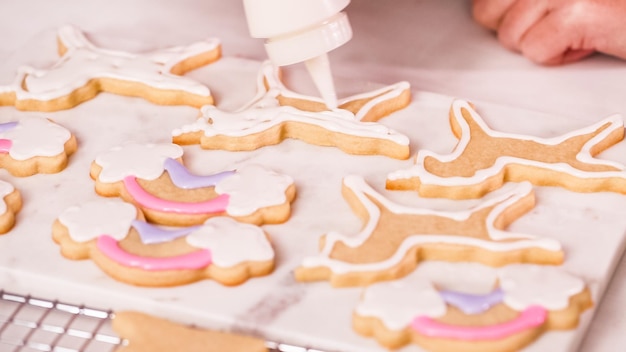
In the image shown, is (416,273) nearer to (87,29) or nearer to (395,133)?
(395,133)

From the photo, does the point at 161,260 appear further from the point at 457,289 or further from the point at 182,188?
the point at 457,289

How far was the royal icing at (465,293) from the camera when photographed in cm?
63

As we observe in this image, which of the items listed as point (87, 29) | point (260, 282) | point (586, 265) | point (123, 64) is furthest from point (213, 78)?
point (586, 265)

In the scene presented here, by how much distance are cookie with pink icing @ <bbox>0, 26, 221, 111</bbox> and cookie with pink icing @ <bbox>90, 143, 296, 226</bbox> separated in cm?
11

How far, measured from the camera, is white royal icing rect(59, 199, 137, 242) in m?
0.73

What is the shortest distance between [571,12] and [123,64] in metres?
0.50

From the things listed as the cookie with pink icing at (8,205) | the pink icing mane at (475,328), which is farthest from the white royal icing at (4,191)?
the pink icing mane at (475,328)

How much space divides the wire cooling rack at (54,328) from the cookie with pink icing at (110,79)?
0.27 meters

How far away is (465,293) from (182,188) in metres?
0.26

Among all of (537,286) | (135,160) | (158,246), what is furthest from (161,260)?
(537,286)

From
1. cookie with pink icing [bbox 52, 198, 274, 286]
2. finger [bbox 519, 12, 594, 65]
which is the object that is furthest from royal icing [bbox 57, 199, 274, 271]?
finger [bbox 519, 12, 594, 65]

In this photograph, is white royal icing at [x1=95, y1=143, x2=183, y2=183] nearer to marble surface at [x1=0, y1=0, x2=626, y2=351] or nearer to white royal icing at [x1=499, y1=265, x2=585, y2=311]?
marble surface at [x1=0, y1=0, x2=626, y2=351]

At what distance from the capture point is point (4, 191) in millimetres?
778

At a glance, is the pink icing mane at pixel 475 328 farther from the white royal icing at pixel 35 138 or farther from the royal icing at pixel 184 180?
the white royal icing at pixel 35 138
